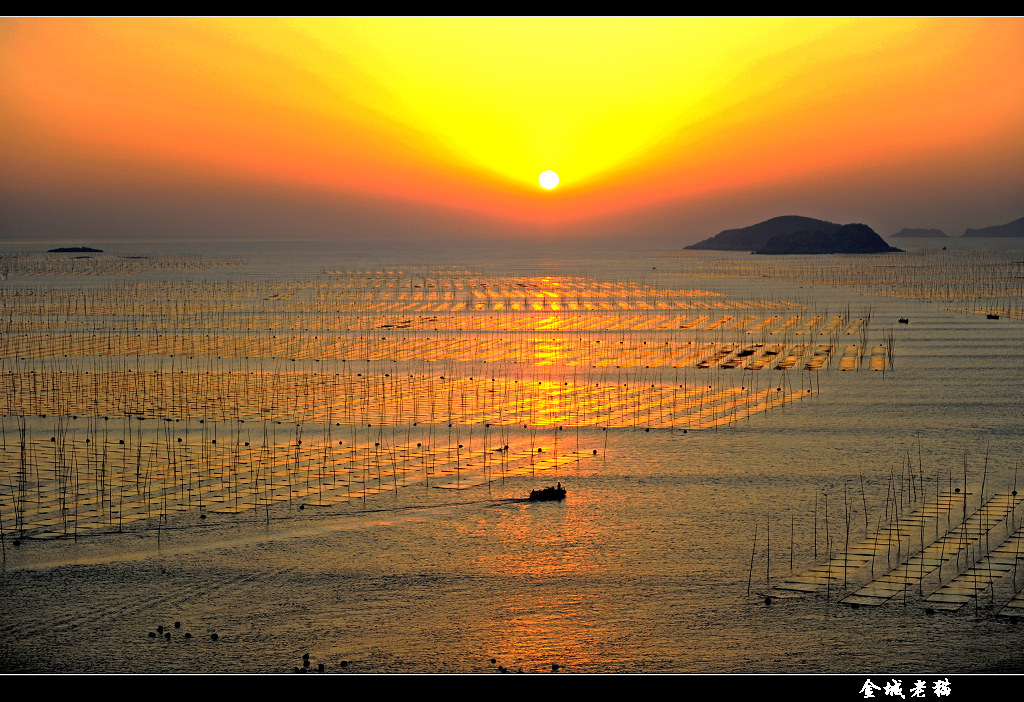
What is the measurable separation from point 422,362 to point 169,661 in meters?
24.1

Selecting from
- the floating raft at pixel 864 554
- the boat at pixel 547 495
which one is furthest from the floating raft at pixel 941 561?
the boat at pixel 547 495

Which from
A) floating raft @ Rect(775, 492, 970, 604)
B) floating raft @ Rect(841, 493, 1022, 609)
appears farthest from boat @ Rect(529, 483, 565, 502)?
floating raft @ Rect(841, 493, 1022, 609)

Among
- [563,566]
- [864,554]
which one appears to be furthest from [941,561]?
[563,566]

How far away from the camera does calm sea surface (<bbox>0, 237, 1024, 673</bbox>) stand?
454 inches

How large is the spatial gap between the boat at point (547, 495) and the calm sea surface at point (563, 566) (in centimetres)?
23

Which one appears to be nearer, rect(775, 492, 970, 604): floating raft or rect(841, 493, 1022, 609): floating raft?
rect(841, 493, 1022, 609): floating raft

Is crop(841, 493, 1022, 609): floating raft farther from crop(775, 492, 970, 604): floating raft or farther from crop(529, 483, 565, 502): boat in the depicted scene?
crop(529, 483, 565, 502): boat

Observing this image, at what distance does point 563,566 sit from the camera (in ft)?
47.4

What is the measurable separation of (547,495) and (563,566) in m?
3.40

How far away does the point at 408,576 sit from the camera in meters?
14.0

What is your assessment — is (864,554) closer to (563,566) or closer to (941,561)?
(941,561)

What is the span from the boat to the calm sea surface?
0.23 metres

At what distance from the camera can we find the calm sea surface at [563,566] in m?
11.5

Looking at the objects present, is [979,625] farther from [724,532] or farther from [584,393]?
[584,393]
